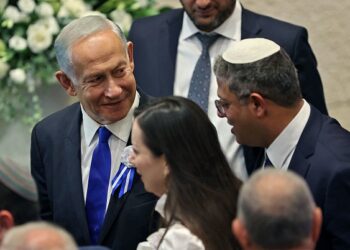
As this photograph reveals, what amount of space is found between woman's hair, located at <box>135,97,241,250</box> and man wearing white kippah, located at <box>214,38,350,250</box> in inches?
17.7

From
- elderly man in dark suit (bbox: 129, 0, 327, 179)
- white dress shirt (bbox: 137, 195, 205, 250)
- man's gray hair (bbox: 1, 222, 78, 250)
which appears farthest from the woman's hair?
elderly man in dark suit (bbox: 129, 0, 327, 179)

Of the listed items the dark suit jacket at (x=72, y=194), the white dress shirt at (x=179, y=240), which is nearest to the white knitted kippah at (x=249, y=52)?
the dark suit jacket at (x=72, y=194)

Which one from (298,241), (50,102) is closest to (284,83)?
(298,241)

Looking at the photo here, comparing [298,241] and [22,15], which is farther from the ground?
[298,241]

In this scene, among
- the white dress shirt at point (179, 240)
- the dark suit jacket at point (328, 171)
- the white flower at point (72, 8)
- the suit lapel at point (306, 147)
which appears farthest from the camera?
the white flower at point (72, 8)

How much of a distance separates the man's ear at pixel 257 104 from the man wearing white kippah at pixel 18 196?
1.22 metres

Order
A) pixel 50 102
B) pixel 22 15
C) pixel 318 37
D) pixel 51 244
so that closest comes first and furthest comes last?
pixel 51 244 → pixel 22 15 → pixel 50 102 → pixel 318 37

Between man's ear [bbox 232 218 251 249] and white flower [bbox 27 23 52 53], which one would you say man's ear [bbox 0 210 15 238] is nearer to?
man's ear [bbox 232 218 251 249]

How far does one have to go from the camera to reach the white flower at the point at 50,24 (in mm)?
5375

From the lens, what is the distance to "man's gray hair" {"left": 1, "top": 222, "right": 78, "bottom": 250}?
2479 mm

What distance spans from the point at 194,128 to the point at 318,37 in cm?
329

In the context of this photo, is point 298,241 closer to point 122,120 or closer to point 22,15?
point 122,120

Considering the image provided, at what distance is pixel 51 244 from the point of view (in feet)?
8.16

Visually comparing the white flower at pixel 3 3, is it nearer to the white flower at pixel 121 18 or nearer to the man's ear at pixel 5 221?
the white flower at pixel 121 18
